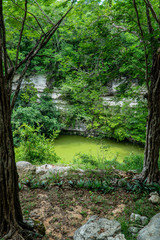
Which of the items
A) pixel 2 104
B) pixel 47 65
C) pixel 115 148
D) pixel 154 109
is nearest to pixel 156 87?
pixel 154 109

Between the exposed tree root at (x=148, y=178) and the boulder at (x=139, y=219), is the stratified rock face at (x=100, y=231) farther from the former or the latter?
the exposed tree root at (x=148, y=178)

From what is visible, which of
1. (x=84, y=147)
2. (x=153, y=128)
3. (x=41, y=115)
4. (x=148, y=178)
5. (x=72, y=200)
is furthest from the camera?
(x=41, y=115)

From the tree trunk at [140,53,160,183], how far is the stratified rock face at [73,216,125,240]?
207cm

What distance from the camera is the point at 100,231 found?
1.90 metres

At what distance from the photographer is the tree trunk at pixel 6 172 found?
1.60 metres

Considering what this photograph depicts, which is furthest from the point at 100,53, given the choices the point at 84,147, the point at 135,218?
the point at 84,147

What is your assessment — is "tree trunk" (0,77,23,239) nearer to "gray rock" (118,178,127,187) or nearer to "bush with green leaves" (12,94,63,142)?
"gray rock" (118,178,127,187)

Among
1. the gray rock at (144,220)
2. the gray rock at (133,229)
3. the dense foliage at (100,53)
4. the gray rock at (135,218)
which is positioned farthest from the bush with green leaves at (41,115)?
the gray rock at (133,229)

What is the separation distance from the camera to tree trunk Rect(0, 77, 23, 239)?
5.25ft

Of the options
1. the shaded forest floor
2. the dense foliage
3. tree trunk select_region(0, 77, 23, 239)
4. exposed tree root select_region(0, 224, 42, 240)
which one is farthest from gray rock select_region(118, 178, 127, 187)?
tree trunk select_region(0, 77, 23, 239)

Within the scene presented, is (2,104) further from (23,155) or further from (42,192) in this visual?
(23,155)

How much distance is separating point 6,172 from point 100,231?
1274mm

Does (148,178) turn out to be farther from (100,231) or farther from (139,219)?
(100,231)

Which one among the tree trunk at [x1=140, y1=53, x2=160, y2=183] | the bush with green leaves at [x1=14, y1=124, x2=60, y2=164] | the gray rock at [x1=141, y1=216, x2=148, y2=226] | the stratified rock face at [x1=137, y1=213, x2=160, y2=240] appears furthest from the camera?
the bush with green leaves at [x1=14, y1=124, x2=60, y2=164]
